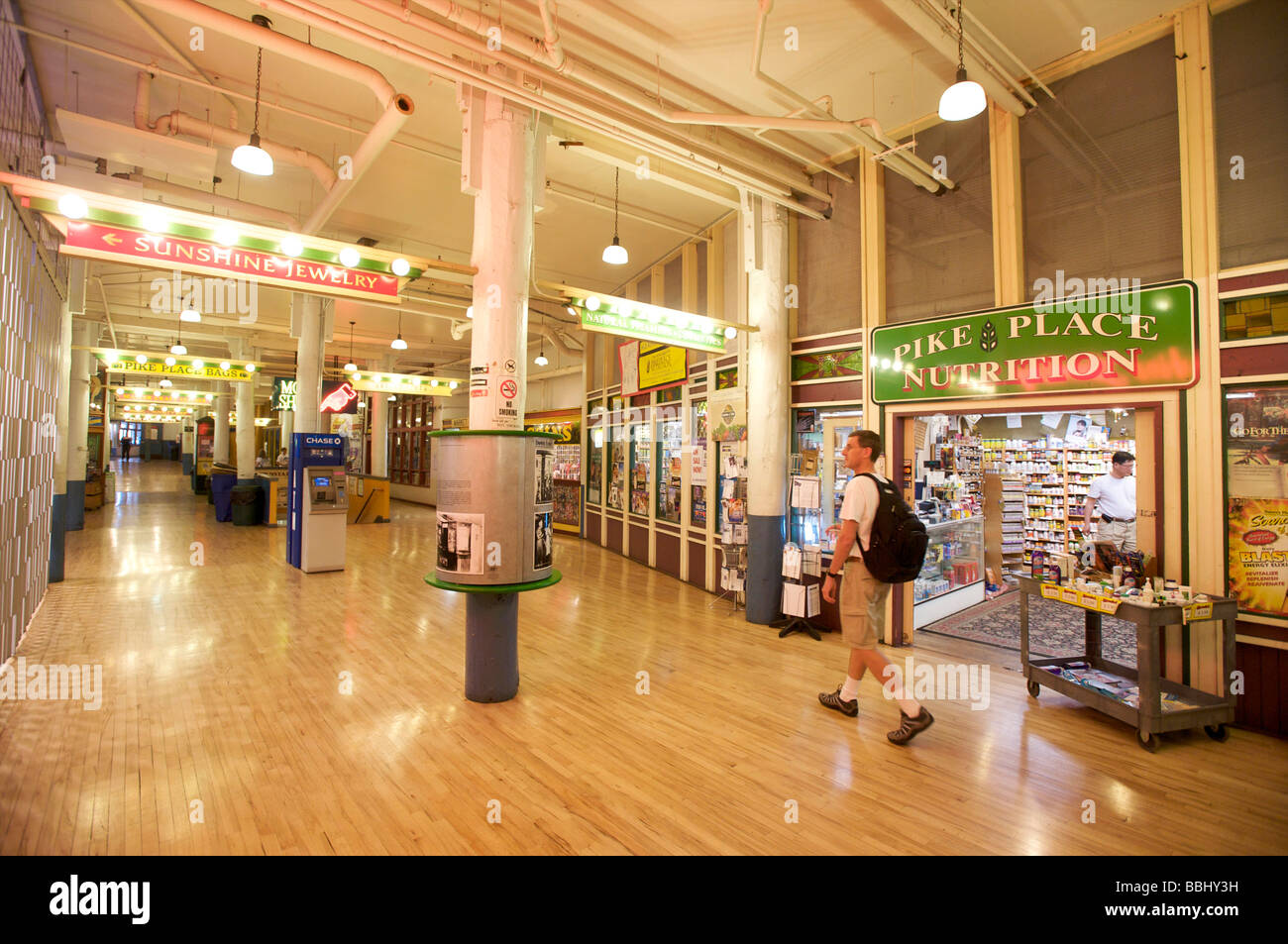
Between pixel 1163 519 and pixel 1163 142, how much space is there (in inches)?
103

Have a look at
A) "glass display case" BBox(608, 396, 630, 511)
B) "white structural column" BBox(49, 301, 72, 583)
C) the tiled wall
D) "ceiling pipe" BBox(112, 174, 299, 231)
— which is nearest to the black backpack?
the tiled wall

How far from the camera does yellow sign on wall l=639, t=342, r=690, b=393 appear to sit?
822 centimetres

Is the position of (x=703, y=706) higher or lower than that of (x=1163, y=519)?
lower

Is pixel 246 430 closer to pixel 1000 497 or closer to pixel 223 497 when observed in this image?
pixel 223 497

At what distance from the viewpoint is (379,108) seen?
5.54 metres

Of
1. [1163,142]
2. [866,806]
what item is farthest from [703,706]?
[1163,142]

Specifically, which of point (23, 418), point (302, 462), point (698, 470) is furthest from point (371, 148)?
point (698, 470)

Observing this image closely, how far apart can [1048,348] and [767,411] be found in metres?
2.54

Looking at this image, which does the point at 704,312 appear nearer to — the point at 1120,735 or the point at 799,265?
the point at 799,265

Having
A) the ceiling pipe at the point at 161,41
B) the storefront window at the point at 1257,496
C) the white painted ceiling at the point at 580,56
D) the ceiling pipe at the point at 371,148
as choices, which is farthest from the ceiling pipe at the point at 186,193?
the storefront window at the point at 1257,496

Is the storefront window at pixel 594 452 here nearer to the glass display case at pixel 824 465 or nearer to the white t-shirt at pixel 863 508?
the glass display case at pixel 824 465

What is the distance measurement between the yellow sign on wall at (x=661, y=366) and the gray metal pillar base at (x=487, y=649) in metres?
4.76

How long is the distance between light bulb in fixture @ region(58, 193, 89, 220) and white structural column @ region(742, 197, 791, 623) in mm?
5216

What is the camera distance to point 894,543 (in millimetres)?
3553
